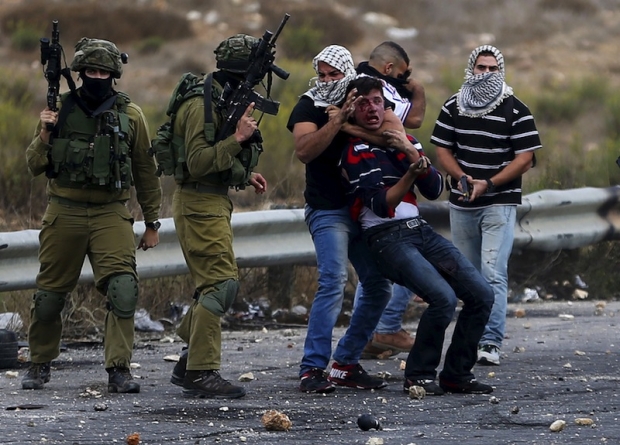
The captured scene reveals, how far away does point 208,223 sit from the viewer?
7293mm

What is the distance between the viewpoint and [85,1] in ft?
151

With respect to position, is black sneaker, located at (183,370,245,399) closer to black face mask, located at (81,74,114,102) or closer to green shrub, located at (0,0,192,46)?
black face mask, located at (81,74,114,102)

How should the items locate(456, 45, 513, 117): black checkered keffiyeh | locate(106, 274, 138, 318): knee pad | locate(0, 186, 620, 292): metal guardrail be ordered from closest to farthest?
locate(106, 274, 138, 318): knee pad → locate(456, 45, 513, 117): black checkered keffiyeh → locate(0, 186, 620, 292): metal guardrail

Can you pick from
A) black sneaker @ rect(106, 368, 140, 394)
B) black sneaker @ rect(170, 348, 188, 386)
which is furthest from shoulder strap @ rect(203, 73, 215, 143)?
black sneaker @ rect(106, 368, 140, 394)

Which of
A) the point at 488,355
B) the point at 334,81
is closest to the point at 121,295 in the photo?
the point at 334,81

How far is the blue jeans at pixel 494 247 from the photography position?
8.56m

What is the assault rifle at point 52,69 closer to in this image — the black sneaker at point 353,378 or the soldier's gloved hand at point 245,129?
the soldier's gloved hand at point 245,129

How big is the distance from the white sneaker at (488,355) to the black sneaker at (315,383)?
52.8 inches

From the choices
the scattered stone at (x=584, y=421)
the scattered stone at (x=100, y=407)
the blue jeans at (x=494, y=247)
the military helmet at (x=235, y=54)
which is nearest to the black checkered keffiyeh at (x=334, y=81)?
the military helmet at (x=235, y=54)

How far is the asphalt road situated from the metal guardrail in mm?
585

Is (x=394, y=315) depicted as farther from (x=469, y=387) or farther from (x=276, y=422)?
(x=276, y=422)

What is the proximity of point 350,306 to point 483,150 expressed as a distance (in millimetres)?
2775

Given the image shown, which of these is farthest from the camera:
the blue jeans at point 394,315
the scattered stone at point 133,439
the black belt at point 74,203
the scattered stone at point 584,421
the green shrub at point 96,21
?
the green shrub at point 96,21

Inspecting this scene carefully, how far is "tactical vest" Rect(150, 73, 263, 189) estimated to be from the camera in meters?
7.24
